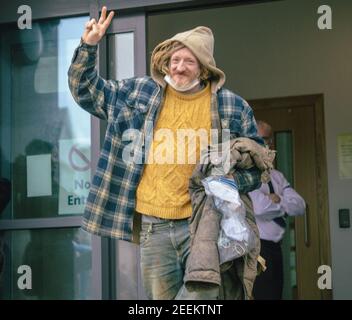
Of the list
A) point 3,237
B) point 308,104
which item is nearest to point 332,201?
point 308,104

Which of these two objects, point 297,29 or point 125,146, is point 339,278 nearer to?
point 297,29

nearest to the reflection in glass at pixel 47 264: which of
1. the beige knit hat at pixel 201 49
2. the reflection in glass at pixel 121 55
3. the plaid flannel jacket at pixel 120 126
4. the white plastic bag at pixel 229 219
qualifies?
the reflection in glass at pixel 121 55

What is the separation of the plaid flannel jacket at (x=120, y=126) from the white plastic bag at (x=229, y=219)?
0.16 metres

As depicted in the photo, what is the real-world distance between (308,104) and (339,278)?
Result: 1475mm

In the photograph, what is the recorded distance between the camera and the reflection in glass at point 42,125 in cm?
430

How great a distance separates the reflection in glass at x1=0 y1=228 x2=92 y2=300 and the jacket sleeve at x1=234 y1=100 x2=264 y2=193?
1.52m

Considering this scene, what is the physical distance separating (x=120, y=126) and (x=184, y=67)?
1.27 feet

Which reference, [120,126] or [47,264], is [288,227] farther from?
[120,126]

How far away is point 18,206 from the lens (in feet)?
14.2

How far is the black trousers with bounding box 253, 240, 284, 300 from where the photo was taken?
189 inches

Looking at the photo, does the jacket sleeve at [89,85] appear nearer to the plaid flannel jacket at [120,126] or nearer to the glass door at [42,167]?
the plaid flannel jacket at [120,126]

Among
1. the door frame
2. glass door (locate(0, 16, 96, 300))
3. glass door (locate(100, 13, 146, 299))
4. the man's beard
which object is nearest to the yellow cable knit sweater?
the man's beard

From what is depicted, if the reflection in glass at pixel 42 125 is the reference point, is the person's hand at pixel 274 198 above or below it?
below
